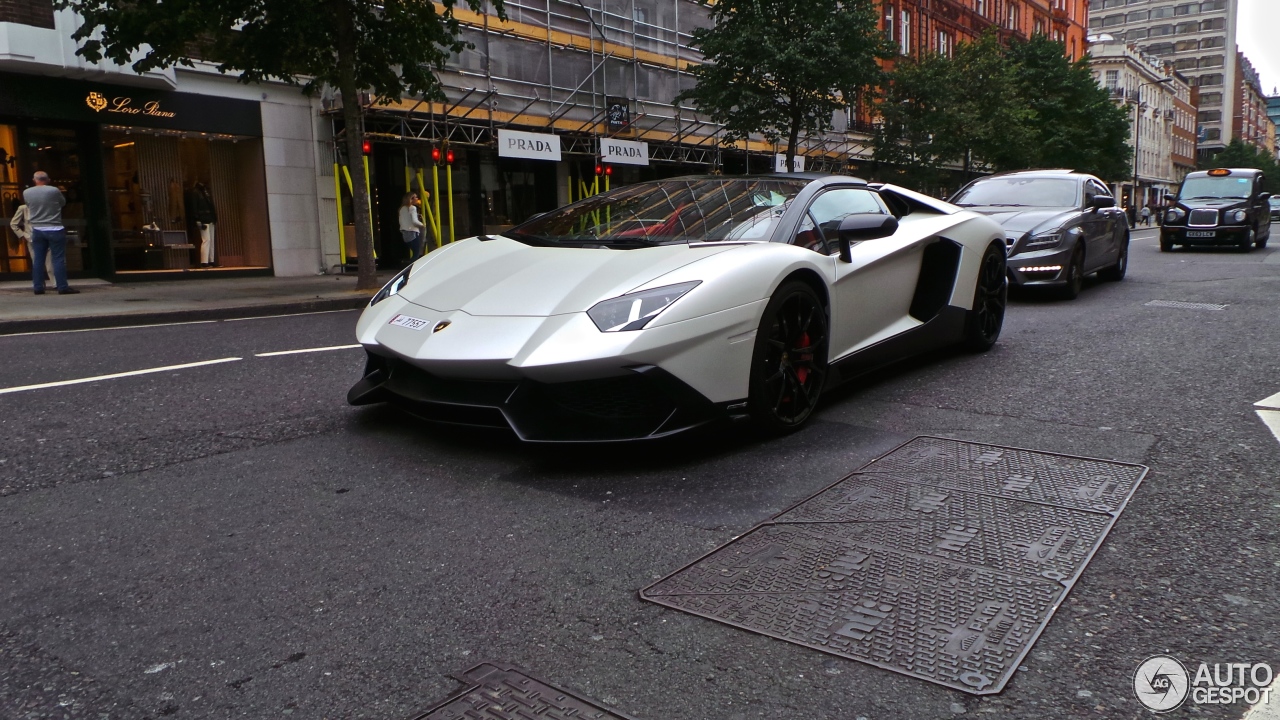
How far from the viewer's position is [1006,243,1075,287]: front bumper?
9492 mm

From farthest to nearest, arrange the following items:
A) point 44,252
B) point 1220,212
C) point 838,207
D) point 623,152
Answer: point 623,152, point 1220,212, point 44,252, point 838,207

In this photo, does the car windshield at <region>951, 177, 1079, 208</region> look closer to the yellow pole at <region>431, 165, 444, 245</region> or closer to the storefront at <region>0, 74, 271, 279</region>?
the yellow pole at <region>431, 165, 444, 245</region>

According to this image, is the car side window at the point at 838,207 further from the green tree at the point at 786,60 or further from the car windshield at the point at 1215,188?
the car windshield at the point at 1215,188

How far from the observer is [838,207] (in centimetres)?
515

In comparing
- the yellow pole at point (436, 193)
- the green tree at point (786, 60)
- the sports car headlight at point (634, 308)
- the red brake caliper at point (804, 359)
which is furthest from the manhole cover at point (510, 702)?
the green tree at point (786, 60)

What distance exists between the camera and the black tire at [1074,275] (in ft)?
31.6

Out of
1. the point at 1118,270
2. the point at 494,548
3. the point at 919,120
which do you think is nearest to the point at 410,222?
the point at 1118,270

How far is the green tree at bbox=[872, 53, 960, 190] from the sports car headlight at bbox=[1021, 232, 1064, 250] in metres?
21.5

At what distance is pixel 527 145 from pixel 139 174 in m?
8.19

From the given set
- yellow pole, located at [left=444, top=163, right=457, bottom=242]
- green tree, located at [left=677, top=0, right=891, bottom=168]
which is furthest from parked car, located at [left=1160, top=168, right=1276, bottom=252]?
yellow pole, located at [left=444, top=163, right=457, bottom=242]

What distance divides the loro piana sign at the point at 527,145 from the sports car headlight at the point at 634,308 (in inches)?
696

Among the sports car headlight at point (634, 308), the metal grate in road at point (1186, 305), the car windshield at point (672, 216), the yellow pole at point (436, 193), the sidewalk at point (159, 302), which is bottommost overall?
the metal grate in road at point (1186, 305)

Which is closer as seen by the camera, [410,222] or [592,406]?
[592,406]

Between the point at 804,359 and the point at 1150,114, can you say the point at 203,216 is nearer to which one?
the point at 804,359
